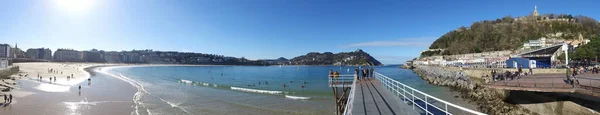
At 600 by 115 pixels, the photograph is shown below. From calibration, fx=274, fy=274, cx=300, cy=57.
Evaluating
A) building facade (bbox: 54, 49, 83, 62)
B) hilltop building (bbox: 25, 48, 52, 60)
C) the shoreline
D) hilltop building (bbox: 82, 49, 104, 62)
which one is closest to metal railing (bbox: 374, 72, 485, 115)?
the shoreline

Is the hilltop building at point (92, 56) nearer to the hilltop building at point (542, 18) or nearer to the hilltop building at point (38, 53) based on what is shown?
the hilltop building at point (38, 53)

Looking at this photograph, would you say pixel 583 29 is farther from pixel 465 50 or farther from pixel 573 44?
pixel 573 44

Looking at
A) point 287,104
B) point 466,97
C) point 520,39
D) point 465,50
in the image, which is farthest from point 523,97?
point 520,39

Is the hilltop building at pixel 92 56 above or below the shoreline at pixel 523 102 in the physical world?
above

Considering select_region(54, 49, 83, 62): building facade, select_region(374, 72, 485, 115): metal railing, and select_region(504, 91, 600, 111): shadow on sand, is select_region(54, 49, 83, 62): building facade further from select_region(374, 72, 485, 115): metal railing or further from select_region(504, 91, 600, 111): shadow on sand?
select_region(504, 91, 600, 111): shadow on sand

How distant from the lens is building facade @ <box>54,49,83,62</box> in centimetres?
15738

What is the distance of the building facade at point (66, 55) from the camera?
516 feet

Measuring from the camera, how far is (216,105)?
2067 cm

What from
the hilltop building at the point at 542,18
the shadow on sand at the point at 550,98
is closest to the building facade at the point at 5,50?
the shadow on sand at the point at 550,98

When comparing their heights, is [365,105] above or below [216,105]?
above

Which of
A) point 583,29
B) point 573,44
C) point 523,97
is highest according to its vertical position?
point 583,29

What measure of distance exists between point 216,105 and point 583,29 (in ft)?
301

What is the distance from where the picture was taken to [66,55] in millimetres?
159750

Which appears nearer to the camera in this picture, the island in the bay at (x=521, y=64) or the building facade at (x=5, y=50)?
the island in the bay at (x=521, y=64)
